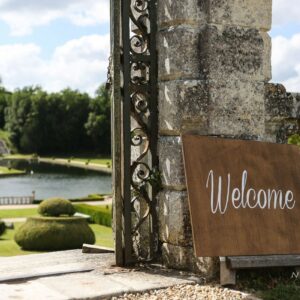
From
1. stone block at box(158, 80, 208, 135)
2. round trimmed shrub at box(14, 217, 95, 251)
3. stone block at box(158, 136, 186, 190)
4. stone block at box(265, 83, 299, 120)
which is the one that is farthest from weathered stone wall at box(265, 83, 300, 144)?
round trimmed shrub at box(14, 217, 95, 251)

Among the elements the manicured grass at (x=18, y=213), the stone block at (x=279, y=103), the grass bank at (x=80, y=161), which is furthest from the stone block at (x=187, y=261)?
the grass bank at (x=80, y=161)

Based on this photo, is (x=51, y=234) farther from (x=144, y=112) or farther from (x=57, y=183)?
(x=57, y=183)

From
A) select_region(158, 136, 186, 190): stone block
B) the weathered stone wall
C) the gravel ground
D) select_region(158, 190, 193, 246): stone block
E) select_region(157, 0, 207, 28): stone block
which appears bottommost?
the gravel ground

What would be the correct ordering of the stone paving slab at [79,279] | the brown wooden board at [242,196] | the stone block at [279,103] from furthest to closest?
the stone block at [279,103] → the brown wooden board at [242,196] → the stone paving slab at [79,279]

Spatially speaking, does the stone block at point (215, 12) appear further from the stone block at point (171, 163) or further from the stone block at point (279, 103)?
the stone block at point (171, 163)

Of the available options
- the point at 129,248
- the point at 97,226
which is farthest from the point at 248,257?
the point at 97,226

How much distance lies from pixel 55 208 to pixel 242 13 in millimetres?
10649

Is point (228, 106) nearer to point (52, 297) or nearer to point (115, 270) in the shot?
point (115, 270)

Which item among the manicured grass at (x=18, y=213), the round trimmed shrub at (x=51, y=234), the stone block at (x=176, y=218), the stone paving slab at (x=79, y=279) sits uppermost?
the stone block at (x=176, y=218)

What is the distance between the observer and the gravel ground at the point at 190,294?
144 inches

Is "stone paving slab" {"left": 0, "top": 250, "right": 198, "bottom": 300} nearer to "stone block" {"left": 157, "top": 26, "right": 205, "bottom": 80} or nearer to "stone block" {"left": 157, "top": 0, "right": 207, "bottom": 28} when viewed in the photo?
"stone block" {"left": 157, "top": 26, "right": 205, "bottom": 80}

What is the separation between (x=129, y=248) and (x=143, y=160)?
68cm

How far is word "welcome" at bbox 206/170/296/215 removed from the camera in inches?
164

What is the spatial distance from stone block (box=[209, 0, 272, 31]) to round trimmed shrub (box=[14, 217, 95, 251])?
33.8ft
